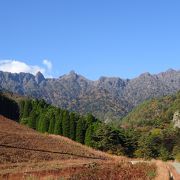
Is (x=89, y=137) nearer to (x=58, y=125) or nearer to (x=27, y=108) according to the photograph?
(x=58, y=125)

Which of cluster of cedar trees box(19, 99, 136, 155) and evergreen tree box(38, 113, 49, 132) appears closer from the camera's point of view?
cluster of cedar trees box(19, 99, 136, 155)

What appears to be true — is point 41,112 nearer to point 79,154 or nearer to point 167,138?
Answer: point 167,138

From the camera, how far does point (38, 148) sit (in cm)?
5994

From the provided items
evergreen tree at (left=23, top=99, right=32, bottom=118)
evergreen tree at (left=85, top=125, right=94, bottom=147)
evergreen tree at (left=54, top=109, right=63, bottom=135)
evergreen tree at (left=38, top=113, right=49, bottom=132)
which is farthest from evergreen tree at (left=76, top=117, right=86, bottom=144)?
evergreen tree at (left=23, top=99, right=32, bottom=118)

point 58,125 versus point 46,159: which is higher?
point 58,125

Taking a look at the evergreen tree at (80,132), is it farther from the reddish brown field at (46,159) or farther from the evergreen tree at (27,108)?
the reddish brown field at (46,159)

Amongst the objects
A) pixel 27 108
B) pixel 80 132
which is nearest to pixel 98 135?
pixel 80 132

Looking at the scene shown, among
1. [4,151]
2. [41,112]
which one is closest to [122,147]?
[41,112]

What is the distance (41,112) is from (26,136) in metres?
63.8

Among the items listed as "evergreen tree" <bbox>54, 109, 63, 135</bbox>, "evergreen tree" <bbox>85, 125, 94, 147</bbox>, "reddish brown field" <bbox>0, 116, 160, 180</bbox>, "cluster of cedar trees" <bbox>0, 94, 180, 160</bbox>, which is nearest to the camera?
"reddish brown field" <bbox>0, 116, 160, 180</bbox>

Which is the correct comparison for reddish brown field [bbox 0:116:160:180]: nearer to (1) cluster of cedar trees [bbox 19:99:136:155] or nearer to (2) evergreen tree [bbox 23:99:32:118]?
(1) cluster of cedar trees [bbox 19:99:136:155]

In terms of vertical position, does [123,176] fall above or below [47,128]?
below

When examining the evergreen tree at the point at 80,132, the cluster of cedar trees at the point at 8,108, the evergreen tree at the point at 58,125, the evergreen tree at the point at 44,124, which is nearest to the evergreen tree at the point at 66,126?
the evergreen tree at the point at 58,125

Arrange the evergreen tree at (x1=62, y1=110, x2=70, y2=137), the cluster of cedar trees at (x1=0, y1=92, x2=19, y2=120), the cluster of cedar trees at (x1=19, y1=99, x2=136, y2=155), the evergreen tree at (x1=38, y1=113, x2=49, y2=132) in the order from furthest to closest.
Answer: the cluster of cedar trees at (x1=0, y1=92, x2=19, y2=120) → the evergreen tree at (x1=38, y1=113, x2=49, y2=132) → the evergreen tree at (x1=62, y1=110, x2=70, y2=137) → the cluster of cedar trees at (x1=19, y1=99, x2=136, y2=155)
